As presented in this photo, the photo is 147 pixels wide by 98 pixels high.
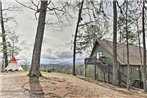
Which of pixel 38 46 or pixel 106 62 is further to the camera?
pixel 106 62

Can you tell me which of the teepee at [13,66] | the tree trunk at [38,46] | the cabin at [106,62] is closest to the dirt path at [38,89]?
the tree trunk at [38,46]

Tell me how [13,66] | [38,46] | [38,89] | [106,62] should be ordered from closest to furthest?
[38,89] → [38,46] → [13,66] → [106,62]

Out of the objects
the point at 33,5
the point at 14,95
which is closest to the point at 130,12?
the point at 33,5

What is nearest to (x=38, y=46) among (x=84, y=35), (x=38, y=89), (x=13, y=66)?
(x=38, y=89)

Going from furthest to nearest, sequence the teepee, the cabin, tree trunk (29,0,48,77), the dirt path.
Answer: the cabin → the teepee → tree trunk (29,0,48,77) → the dirt path

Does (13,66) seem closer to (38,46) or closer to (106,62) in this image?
(38,46)

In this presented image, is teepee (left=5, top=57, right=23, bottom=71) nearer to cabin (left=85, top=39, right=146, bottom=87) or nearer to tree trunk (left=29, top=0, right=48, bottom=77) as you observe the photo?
tree trunk (left=29, top=0, right=48, bottom=77)

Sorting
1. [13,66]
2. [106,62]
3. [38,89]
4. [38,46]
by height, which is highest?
[38,46]

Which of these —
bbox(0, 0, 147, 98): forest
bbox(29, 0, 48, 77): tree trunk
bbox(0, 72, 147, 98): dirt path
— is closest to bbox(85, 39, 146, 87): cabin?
bbox(0, 0, 147, 98): forest

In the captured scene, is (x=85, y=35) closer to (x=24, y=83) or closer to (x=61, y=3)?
(x=61, y=3)

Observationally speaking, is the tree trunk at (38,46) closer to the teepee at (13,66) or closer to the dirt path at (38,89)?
the dirt path at (38,89)

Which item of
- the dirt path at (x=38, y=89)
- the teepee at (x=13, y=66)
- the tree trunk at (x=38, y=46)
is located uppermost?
the tree trunk at (x=38, y=46)

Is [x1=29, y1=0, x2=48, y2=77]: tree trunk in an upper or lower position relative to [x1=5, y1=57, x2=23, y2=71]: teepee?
upper

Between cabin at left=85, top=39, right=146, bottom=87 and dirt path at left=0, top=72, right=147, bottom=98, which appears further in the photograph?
cabin at left=85, top=39, right=146, bottom=87
